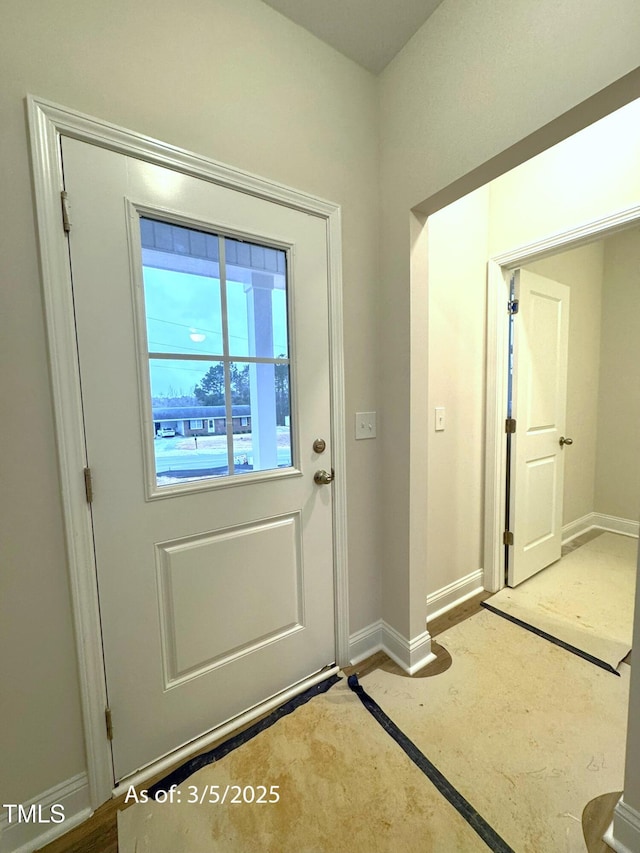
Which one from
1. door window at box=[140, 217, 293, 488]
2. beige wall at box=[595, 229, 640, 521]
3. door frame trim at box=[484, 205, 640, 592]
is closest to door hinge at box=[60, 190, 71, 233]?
door window at box=[140, 217, 293, 488]

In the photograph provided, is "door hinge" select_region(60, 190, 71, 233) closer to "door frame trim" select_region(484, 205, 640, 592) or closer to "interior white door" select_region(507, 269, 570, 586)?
"door frame trim" select_region(484, 205, 640, 592)

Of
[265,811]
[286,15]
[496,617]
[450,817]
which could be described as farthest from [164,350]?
[496,617]

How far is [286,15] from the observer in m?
1.19

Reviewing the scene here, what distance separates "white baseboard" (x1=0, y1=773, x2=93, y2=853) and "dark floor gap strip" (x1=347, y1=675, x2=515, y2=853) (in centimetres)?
95

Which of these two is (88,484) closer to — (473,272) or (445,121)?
(445,121)

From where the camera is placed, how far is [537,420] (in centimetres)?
217

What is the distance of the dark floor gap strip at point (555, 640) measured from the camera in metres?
1.53

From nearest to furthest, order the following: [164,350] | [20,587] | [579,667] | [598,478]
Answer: [20,587] < [164,350] < [579,667] < [598,478]

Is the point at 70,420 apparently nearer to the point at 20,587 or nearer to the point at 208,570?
the point at 20,587

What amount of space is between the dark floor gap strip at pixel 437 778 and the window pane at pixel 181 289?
58.9 inches

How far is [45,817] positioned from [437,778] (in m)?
1.18

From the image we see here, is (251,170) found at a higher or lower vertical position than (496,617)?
higher

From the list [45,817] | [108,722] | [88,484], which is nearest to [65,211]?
[88,484]

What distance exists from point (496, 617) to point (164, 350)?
2147 mm
